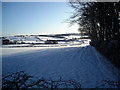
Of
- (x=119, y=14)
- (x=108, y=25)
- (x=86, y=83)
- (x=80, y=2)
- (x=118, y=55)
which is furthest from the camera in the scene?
(x=80, y=2)

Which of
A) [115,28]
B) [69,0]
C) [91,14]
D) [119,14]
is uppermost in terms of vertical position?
[69,0]

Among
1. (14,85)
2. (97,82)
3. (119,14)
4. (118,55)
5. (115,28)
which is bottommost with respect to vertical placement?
(97,82)

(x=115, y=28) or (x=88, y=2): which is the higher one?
(x=88, y=2)

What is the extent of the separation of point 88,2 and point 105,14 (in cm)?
217

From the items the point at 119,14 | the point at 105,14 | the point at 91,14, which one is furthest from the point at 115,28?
the point at 91,14

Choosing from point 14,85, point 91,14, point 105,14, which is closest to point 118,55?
point 14,85

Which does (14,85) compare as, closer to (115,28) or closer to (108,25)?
(115,28)

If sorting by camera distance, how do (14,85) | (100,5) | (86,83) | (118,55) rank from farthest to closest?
(100,5) < (118,55) < (86,83) < (14,85)

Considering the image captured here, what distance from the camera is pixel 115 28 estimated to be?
27.8 ft

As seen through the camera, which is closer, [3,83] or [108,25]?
[3,83]

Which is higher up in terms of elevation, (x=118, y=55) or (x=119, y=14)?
(x=119, y=14)

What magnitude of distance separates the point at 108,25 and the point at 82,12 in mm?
3434

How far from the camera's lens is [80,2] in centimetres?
1177

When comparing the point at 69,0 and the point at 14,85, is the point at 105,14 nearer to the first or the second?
the point at 69,0
